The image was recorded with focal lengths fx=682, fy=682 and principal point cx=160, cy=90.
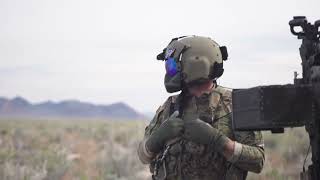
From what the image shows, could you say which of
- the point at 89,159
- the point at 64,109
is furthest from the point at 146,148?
the point at 64,109

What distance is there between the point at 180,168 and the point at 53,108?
14778 centimetres

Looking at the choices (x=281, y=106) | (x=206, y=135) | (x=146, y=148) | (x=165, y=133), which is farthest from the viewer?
(x=146, y=148)

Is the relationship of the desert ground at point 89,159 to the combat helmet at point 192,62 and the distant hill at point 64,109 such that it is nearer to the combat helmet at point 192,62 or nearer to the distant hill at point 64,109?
the combat helmet at point 192,62

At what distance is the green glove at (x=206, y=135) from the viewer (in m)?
3.88

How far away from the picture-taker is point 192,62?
4117 mm

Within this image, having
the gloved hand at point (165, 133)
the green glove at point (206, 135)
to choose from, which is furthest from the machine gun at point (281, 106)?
the gloved hand at point (165, 133)

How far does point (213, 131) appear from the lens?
3.89 meters

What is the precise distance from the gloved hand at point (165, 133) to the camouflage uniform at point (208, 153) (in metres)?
0.07

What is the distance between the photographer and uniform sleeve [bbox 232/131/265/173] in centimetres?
389

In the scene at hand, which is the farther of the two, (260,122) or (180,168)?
(180,168)

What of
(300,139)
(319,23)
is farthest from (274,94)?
(300,139)

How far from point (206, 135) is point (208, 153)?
0.21 meters

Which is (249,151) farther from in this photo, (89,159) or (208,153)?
(89,159)

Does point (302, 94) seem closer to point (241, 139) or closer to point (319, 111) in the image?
point (319, 111)
